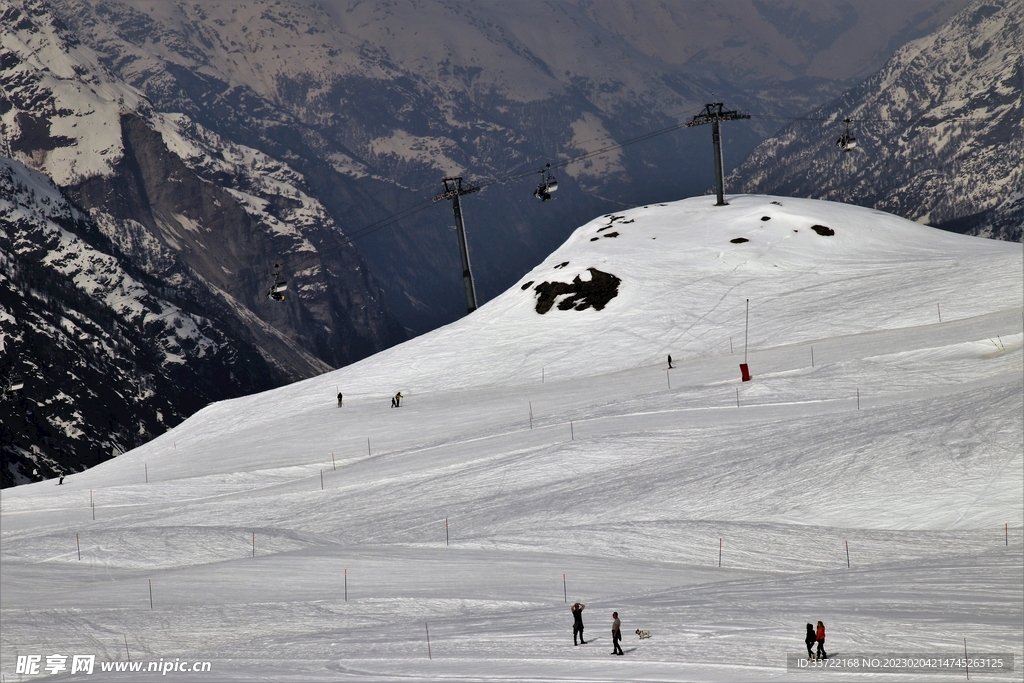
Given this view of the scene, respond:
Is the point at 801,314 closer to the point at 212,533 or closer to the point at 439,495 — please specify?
the point at 439,495

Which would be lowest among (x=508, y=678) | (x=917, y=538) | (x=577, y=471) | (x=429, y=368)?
(x=508, y=678)

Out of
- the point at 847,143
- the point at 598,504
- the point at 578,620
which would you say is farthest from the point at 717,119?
the point at 578,620

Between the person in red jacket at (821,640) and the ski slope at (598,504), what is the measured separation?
1.14 m

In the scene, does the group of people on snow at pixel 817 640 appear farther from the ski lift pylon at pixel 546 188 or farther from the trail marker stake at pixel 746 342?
the ski lift pylon at pixel 546 188

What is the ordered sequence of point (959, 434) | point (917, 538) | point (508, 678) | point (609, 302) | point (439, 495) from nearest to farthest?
1. point (508, 678)
2. point (917, 538)
3. point (959, 434)
4. point (439, 495)
5. point (609, 302)

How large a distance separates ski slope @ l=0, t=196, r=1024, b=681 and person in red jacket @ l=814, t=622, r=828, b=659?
3.73 feet

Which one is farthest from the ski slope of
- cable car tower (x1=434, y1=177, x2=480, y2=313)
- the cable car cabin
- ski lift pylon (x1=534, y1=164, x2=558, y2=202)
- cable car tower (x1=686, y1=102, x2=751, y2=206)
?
cable car tower (x1=686, y1=102, x2=751, y2=206)

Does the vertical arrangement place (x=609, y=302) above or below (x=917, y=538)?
above

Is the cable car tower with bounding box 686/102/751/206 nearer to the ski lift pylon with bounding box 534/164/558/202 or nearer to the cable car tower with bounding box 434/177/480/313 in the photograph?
the ski lift pylon with bounding box 534/164/558/202

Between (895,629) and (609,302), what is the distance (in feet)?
154

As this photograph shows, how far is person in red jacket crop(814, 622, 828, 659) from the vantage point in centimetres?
2931

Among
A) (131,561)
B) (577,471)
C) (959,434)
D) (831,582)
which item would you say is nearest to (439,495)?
(577,471)

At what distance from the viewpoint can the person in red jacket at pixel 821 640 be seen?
29312 mm

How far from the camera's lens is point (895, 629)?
3222cm
